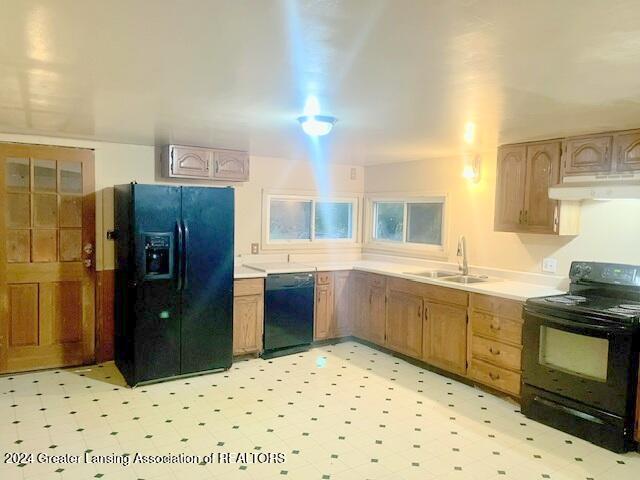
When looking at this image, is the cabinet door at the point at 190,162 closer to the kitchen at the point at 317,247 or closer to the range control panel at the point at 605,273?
the kitchen at the point at 317,247

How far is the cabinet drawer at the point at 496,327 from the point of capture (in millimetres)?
3537

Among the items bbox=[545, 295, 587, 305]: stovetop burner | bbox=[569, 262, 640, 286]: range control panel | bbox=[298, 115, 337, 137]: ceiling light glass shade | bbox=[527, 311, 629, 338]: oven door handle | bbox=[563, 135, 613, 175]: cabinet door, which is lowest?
bbox=[527, 311, 629, 338]: oven door handle

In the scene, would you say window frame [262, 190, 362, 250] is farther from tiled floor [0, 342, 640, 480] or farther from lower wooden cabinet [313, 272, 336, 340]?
tiled floor [0, 342, 640, 480]

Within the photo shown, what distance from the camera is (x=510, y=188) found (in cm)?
393

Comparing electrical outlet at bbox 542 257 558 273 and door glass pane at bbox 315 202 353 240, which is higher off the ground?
door glass pane at bbox 315 202 353 240

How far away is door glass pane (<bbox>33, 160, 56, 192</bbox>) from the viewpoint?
13.3 feet

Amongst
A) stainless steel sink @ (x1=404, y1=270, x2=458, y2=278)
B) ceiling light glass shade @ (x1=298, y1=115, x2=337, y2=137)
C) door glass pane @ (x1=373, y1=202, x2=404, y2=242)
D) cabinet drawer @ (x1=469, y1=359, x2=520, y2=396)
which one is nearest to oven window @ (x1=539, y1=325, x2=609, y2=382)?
cabinet drawer @ (x1=469, y1=359, x2=520, y2=396)

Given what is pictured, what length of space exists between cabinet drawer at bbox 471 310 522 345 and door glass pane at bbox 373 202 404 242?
1873mm

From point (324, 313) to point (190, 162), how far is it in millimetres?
2163

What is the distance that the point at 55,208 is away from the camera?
4.16 metres

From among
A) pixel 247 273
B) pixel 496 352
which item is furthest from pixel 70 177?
pixel 496 352

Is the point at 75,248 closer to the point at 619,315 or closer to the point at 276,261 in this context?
the point at 276,261

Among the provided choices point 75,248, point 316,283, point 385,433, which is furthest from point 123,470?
point 316,283

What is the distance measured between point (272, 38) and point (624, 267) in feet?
10.4
